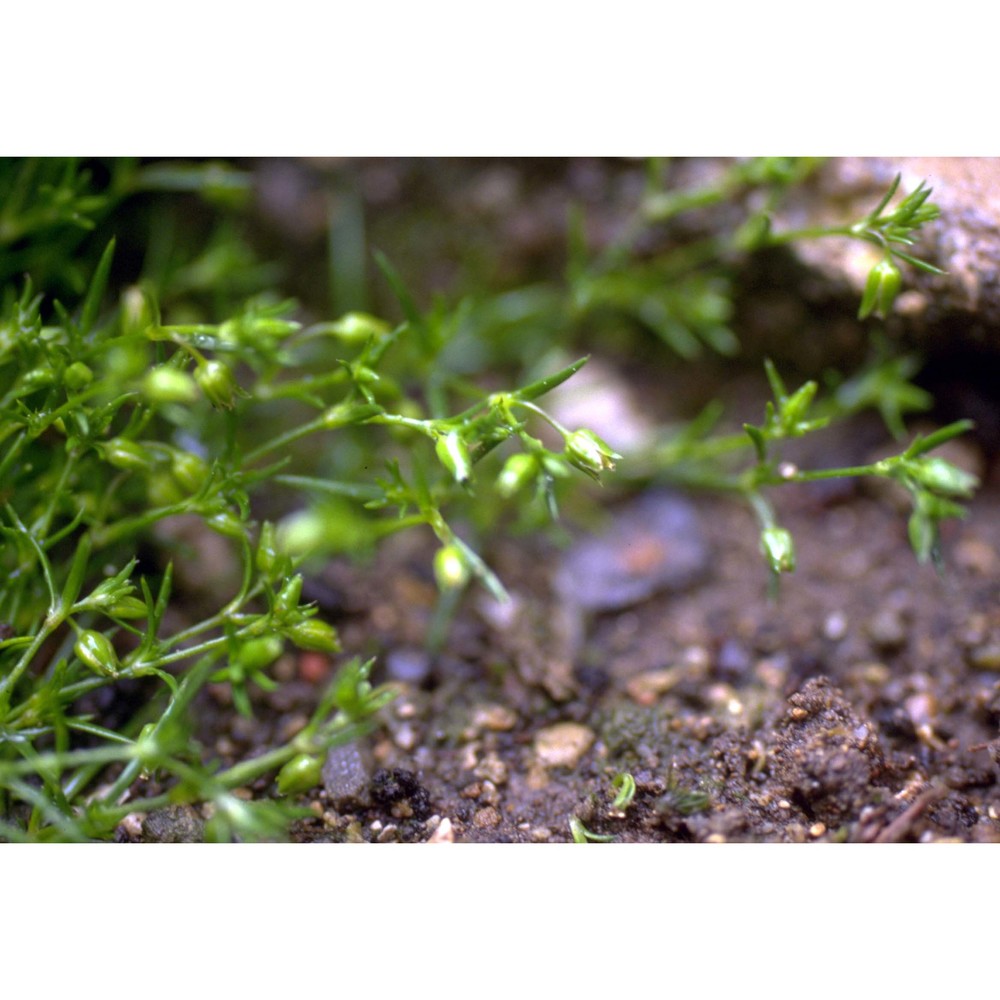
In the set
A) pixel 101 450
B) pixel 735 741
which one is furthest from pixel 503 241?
pixel 735 741

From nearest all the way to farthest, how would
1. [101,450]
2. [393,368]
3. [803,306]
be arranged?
[101,450] → [803,306] → [393,368]

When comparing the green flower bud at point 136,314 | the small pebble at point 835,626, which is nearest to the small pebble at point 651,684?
the small pebble at point 835,626

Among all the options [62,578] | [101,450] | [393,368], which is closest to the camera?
[101,450]

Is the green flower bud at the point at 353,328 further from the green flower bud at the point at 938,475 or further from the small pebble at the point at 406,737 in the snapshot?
the green flower bud at the point at 938,475

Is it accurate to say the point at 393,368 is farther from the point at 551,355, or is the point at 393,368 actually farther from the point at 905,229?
the point at 905,229

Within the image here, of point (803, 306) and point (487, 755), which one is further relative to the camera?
point (803, 306)

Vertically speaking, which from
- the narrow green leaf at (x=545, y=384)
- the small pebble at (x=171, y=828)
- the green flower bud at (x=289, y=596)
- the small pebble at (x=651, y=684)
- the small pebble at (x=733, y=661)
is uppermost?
the narrow green leaf at (x=545, y=384)

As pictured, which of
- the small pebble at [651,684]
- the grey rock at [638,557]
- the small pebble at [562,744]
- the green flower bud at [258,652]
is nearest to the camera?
the green flower bud at [258,652]

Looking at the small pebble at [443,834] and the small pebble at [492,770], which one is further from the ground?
the small pebble at [443,834]
